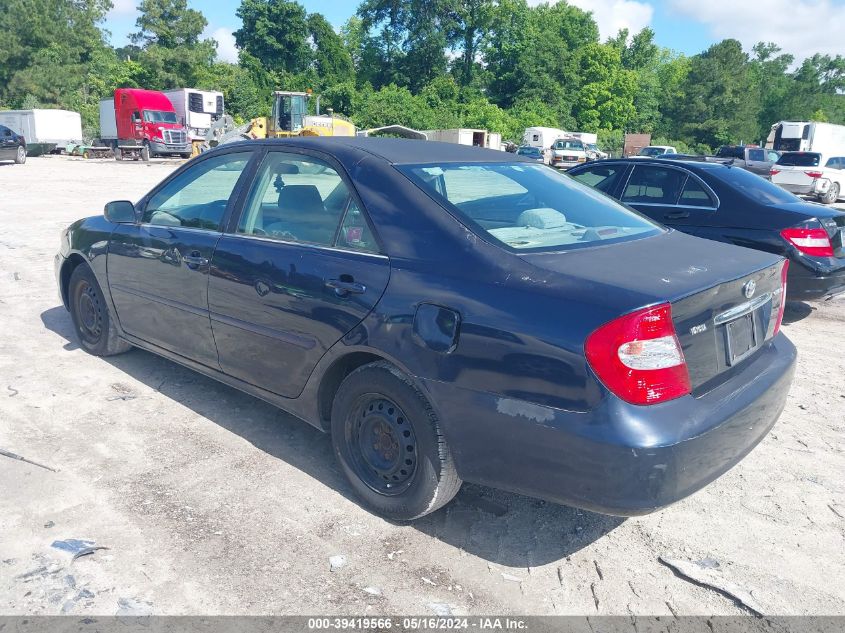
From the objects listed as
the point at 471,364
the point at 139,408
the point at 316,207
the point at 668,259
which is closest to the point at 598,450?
the point at 471,364

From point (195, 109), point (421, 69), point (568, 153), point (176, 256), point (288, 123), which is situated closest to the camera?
point (176, 256)

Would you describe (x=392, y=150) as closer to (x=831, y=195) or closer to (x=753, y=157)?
(x=831, y=195)

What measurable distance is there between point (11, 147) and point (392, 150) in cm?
3377

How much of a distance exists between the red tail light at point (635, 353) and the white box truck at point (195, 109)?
42935mm

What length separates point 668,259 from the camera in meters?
2.96

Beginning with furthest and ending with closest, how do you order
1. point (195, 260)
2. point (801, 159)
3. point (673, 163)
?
1. point (801, 159)
2. point (673, 163)
3. point (195, 260)

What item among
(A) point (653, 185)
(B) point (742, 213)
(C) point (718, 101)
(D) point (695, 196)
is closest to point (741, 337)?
(B) point (742, 213)

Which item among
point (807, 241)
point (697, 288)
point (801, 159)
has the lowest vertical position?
point (807, 241)

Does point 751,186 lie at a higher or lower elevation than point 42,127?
lower

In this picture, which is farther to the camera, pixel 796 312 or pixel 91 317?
pixel 796 312

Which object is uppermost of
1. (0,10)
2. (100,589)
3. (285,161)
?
(0,10)

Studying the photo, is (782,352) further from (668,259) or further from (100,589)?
(100,589)

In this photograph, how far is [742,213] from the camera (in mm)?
6461

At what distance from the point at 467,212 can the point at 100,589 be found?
7.10ft
